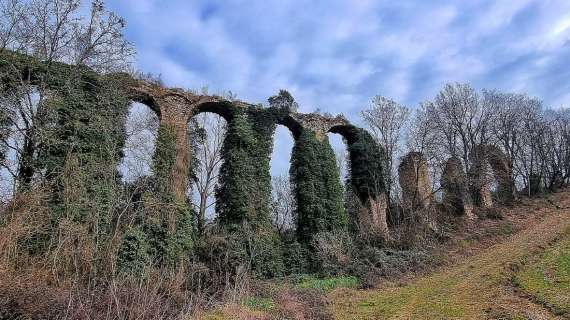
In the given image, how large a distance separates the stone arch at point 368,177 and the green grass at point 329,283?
5.62 meters

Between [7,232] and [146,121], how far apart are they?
31.0 feet

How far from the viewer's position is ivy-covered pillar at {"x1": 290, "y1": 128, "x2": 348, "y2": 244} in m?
19.4

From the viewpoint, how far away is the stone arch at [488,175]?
87.1 feet

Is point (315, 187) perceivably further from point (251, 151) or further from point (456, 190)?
point (456, 190)

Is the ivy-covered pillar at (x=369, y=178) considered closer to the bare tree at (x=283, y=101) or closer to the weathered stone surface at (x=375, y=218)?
the weathered stone surface at (x=375, y=218)

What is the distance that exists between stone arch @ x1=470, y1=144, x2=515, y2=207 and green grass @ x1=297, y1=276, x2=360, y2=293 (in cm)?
1444

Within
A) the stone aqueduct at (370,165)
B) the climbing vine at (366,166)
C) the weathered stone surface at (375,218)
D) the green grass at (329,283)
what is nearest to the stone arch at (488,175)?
the stone aqueduct at (370,165)

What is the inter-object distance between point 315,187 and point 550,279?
10395 millimetres

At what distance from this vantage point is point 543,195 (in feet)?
102

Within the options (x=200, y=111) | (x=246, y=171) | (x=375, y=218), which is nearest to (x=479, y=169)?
(x=375, y=218)

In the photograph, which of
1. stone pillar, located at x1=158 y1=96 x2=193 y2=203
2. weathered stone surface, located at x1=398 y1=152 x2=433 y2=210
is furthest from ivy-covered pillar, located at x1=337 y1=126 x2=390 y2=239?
stone pillar, located at x1=158 y1=96 x2=193 y2=203

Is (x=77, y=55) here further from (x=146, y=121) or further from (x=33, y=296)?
(x=33, y=296)

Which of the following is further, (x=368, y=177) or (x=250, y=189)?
(x=368, y=177)

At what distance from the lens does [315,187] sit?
2012 cm
